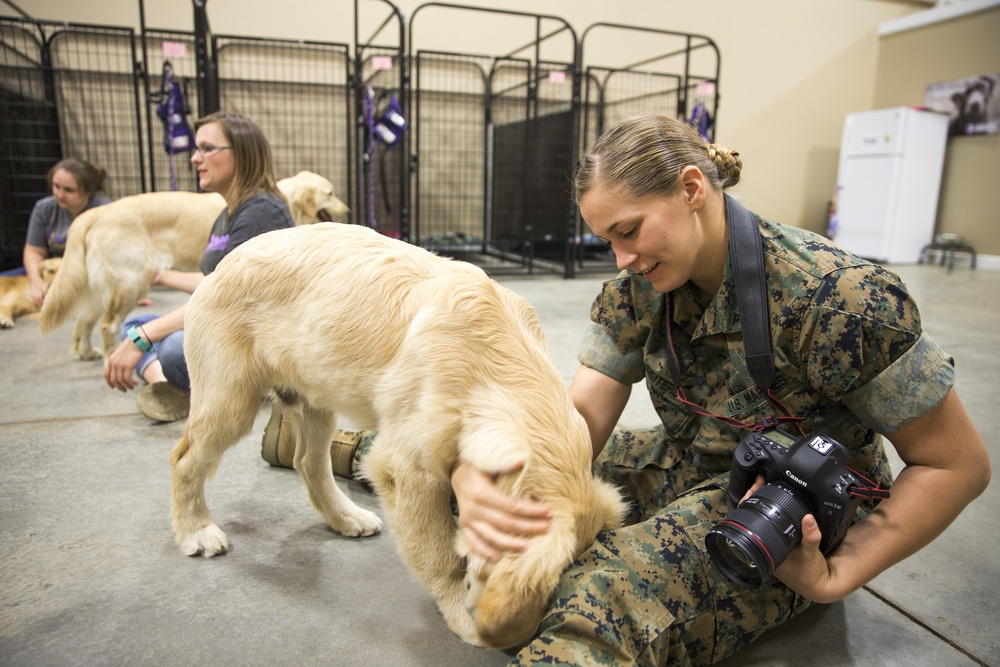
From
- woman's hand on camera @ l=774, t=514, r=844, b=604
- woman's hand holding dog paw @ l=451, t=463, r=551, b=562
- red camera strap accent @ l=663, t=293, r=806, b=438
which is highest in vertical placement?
red camera strap accent @ l=663, t=293, r=806, b=438

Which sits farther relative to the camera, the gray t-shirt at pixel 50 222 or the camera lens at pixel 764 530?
the gray t-shirt at pixel 50 222

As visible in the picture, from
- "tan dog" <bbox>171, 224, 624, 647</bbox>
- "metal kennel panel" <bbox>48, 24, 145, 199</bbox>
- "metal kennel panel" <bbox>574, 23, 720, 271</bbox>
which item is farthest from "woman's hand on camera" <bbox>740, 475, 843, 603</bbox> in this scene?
"metal kennel panel" <bbox>48, 24, 145, 199</bbox>

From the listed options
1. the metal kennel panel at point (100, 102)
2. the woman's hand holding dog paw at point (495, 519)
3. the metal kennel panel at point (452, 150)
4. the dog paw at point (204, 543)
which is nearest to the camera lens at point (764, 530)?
the woman's hand holding dog paw at point (495, 519)

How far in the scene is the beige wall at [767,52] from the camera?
763cm

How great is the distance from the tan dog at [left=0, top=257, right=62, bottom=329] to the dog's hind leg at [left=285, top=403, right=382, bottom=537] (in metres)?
3.70

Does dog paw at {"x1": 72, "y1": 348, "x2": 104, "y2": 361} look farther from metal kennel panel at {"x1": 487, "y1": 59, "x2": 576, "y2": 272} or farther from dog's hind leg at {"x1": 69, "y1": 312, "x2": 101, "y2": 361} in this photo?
metal kennel panel at {"x1": 487, "y1": 59, "x2": 576, "y2": 272}

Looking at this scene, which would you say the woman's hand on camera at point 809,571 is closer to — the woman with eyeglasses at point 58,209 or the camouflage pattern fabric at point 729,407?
the camouflage pattern fabric at point 729,407

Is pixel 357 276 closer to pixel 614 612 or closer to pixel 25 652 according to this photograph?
pixel 614 612

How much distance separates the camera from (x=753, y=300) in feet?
4.45

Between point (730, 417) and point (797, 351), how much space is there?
244 millimetres

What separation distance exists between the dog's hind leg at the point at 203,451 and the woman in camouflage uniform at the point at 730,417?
29.0 inches

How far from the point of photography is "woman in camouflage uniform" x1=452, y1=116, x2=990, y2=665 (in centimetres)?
121

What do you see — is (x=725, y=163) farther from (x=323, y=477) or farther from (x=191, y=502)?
(x=191, y=502)

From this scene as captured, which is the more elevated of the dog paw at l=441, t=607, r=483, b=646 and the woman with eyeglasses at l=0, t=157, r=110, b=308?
the woman with eyeglasses at l=0, t=157, r=110, b=308
